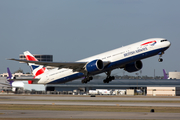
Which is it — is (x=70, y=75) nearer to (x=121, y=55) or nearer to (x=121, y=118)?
(x=121, y=55)

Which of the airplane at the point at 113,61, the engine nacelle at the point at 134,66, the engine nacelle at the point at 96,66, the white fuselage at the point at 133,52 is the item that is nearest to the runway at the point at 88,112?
the airplane at the point at 113,61

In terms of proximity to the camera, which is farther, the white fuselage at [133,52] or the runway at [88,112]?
the white fuselage at [133,52]

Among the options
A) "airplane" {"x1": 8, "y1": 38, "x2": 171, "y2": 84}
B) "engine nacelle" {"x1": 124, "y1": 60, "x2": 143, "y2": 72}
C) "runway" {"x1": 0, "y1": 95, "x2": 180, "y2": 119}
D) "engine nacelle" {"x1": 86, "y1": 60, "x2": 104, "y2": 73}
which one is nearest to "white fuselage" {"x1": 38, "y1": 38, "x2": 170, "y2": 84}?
"airplane" {"x1": 8, "y1": 38, "x2": 171, "y2": 84}

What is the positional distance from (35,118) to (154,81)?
99157 mm

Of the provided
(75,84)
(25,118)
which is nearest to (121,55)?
(25,118)

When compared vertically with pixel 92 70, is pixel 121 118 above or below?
below

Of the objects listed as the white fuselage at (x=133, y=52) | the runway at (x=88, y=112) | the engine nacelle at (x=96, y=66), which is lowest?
the runway at (x=88, y=112)

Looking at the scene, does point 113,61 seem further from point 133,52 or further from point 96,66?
point 133,52

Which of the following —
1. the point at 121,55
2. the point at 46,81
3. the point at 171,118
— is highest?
the point at 121,55

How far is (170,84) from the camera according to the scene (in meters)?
122

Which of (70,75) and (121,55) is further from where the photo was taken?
(70,75)

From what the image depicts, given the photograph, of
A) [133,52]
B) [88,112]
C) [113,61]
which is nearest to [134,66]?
[113,61]

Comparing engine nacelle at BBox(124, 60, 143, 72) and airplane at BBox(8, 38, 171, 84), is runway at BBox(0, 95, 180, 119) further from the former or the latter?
engine nacelle at BBox(124, 60, 143, 72)

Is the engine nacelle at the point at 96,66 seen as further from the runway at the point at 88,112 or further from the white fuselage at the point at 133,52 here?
the runway at the point at 88,112
